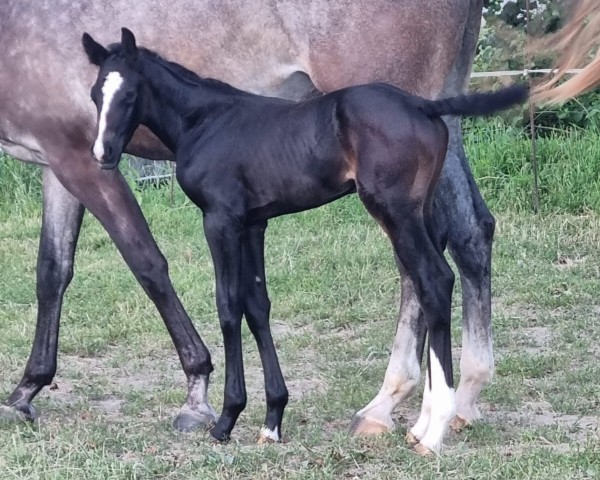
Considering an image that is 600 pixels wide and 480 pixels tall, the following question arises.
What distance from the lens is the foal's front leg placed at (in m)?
3.97

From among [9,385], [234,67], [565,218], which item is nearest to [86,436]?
[9,385]

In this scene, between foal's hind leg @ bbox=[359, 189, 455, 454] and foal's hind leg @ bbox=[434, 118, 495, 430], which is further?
foal's hind leg @ bbox=[434, 118, 495, 430]

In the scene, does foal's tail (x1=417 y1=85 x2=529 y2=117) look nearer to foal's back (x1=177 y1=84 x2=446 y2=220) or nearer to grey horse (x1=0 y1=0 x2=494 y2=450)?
foal's back (x1=177 y1=84 x2=446 y2=220)

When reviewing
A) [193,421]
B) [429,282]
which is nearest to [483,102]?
[429,282]

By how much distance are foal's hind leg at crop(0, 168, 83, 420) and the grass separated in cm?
17

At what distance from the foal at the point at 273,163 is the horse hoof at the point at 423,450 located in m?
0.01

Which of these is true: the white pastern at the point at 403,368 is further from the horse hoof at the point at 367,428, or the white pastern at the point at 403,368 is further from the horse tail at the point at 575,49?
the horse tail at the point at 575,49

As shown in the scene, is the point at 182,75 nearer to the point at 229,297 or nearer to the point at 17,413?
the point at 229,297

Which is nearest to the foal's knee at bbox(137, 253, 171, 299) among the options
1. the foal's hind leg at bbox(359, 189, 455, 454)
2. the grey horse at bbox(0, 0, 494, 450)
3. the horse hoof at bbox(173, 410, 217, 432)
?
the grey horse at bbox(0, 0, 494, 450)

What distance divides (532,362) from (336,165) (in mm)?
1758

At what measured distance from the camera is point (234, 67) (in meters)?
4.64

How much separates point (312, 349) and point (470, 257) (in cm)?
130

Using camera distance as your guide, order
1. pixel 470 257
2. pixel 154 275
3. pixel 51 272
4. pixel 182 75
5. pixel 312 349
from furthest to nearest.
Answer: pixel 312 349
pixel 51 272
pixel 470 257
pixel 154 275
pixel 182 75

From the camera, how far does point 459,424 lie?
4320 mm
